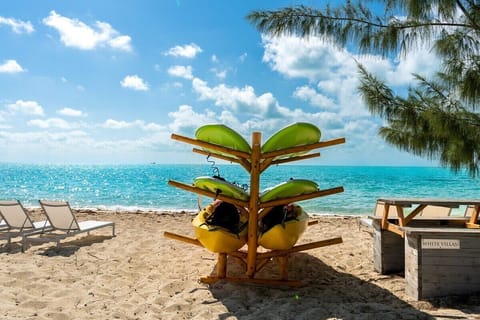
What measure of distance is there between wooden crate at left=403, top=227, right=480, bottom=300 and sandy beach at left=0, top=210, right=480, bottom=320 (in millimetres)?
95

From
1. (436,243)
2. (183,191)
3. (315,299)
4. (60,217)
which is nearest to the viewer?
(436,243)

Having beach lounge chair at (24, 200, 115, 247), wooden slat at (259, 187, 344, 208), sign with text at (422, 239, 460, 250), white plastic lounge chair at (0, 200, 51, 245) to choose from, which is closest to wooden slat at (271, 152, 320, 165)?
wooden slat at (259, 187, 344, 208)

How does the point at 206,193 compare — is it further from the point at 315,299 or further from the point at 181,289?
the point at 315,299

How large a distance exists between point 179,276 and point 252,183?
1.45 meters

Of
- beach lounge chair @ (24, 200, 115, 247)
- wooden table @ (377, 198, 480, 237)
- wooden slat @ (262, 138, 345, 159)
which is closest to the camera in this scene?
wooden slat @ (262, 138, 345, 159)

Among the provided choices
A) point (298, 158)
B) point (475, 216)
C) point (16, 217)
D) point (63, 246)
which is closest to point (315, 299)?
point (298, 158)

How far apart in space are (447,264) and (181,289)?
2.46m

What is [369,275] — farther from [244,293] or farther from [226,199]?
[226,199]

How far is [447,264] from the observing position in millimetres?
3463

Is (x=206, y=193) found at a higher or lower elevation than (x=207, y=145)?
lower

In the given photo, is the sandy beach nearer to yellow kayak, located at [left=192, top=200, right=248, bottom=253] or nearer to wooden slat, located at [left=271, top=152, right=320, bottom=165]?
yellow kayak, located at [left=192, top=200, right=248, bottom=253]

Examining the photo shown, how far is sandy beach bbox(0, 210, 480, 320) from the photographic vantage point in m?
3.16

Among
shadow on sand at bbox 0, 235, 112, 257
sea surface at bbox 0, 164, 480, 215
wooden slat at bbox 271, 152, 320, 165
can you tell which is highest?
wooden slat at bbox 271, 152, 320, 165

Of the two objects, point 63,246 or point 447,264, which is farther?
point 63,246
